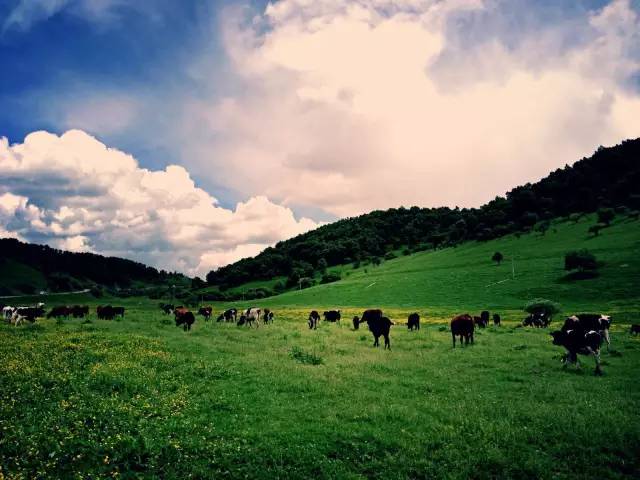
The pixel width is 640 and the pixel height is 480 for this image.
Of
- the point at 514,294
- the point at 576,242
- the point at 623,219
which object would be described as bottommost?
the point at 514,294

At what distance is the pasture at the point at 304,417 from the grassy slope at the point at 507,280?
5049 cm

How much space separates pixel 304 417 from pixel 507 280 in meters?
86.6

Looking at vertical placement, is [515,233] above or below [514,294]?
above

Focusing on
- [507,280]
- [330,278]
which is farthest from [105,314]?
[330,278]

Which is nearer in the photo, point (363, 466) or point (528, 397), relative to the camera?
point (363, 466)

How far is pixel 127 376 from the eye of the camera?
49.0 feet

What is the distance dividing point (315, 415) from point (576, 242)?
381ft

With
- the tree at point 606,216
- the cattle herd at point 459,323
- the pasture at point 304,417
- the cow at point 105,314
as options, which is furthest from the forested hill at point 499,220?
the pasture at point 304,417

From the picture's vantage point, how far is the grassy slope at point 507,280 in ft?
232

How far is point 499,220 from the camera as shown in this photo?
142m

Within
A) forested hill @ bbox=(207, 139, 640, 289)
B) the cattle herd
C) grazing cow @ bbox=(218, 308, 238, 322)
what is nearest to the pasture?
the cattle herd

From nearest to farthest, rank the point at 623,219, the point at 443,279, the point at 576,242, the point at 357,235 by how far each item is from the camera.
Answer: the point at 443,279 < the point at 576,242 < the point at 623,219 < the point at 357,235

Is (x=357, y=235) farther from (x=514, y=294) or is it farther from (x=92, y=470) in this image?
(x=92, y=470)

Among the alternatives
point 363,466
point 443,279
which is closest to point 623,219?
point 443,279
